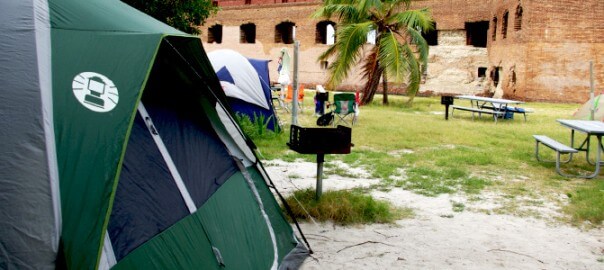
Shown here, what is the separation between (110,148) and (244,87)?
313 inches

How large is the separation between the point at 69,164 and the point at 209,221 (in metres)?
1.13

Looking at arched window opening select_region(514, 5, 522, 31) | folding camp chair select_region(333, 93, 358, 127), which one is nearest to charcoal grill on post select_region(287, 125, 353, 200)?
folding camp chair select_region(333, 93, 358, 127)

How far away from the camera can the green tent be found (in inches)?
100

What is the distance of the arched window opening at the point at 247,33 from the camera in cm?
3133

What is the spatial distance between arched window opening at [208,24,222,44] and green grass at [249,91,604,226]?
63.4 feet

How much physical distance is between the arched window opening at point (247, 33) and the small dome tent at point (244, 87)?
20752 millimetres

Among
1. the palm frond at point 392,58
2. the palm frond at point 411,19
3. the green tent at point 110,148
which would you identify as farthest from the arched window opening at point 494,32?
the green tent at point 110,148

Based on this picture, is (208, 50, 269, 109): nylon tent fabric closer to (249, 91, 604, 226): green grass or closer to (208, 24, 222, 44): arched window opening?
(249, 91, 604, 226): green grass

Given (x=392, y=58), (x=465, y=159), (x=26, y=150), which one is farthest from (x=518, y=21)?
(x=26, y=150)

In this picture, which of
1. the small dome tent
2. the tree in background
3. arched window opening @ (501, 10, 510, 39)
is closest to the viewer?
the tree in background

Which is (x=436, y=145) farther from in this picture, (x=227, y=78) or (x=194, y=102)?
(x=194, y=102)

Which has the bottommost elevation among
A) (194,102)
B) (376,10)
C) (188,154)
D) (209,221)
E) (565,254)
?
(565,254)

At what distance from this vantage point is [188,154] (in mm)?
3643

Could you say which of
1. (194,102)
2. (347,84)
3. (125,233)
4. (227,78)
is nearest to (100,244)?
(125,233)
